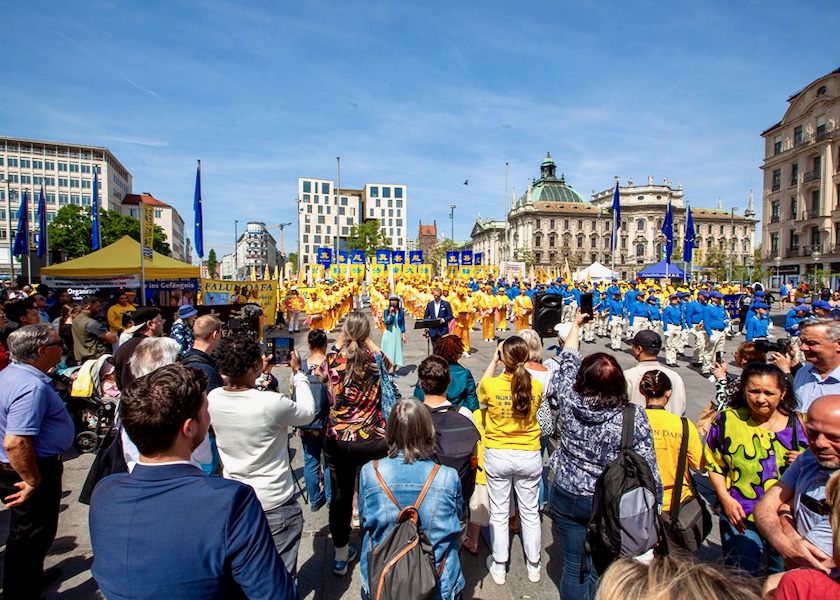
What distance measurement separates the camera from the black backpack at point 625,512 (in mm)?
2307

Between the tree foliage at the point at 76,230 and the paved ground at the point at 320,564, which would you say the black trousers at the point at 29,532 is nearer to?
the paved ground at the point at 320,564

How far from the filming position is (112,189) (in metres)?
92.4

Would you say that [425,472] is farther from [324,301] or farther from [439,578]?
[324,301]

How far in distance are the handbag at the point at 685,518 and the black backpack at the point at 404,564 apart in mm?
1432

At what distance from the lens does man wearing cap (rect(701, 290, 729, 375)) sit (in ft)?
35.0

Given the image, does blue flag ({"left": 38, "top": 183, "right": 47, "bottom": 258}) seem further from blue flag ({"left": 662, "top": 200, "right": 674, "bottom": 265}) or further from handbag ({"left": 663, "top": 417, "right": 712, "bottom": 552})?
blue flag ({"left": 662, "top": 200, "right": 674, "bottom": 265})

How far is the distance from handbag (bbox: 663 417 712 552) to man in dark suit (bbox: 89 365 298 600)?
2196 mm

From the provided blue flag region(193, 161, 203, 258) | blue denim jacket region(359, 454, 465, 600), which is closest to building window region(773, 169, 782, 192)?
blue flag region(193, 161, 203, 258)

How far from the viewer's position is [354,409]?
348cm

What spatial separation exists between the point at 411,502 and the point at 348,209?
127727 mm

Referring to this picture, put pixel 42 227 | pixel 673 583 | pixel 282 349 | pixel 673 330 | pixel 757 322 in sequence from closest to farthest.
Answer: pixel 673 583, pixel 282 349, pixel 757 322, pixel 673 330, pixel 42 227

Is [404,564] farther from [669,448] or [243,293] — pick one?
[243,293]

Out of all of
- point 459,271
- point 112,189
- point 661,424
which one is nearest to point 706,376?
point 661,424

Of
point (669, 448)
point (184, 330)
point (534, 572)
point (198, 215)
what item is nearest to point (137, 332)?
point (184, 330)
